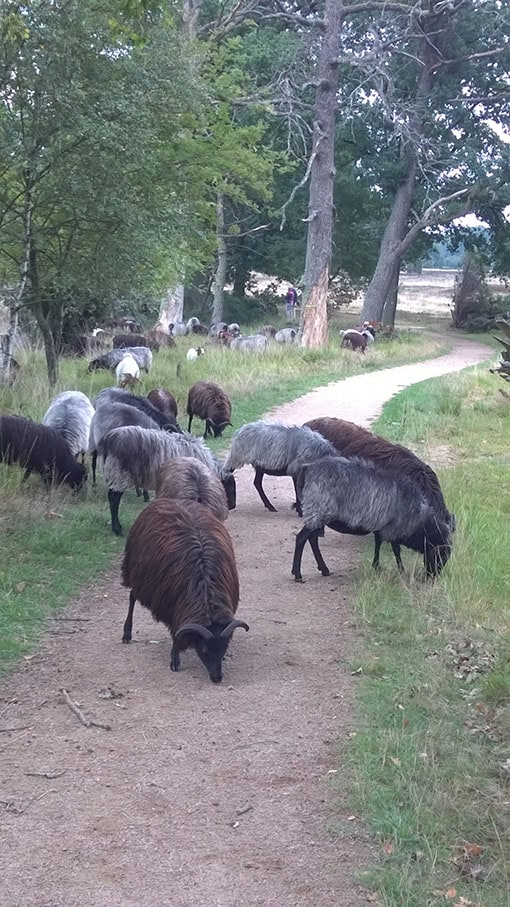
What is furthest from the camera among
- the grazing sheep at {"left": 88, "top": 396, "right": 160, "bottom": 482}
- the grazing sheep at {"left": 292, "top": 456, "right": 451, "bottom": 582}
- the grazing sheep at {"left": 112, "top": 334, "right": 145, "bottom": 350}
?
the grazing sheep at {"left": 112, "top": 334, "right": 145, "bottom": 350}

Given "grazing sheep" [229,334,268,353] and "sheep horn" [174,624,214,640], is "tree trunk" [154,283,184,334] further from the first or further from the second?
"sheep horn" [174,624,214,640]

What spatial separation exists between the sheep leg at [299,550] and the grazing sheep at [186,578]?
4.34 ft

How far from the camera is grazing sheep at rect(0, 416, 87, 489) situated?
953cm

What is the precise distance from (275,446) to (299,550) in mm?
1912

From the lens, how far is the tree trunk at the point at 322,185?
2520 centimetres

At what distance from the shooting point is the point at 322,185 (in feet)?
84.7

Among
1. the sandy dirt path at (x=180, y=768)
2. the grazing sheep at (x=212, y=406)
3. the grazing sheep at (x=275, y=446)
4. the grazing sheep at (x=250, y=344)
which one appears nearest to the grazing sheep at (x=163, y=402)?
the grazing sheep at (x=212, y=406)

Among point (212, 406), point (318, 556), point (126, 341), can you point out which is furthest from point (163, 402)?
point (126, 341)

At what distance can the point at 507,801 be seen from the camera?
432 cm

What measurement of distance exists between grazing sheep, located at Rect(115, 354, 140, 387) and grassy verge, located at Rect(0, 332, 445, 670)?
0.74 ft

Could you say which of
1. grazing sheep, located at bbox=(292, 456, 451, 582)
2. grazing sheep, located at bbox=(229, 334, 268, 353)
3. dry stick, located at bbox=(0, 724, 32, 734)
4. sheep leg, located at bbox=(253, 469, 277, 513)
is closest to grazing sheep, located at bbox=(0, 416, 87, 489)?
sheep leg, located at bbox=(253, 469, 277, 513)

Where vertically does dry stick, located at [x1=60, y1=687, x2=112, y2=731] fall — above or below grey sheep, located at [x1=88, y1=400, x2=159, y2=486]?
below

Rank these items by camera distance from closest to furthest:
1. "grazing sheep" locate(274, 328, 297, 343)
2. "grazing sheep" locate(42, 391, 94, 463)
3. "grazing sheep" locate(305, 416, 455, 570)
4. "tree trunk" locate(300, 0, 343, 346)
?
"grazing sheep" locate(305, 416, 455, 570) → "grazing sheep" locate(42, 391, 94, 463) → "tree trunk" locate(300, 0, 343, 346) → "grazing sheep" locate(274, 328, 297, 343)

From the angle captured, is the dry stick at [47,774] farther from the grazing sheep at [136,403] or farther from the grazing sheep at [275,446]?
the grazing sheep at [136,403]
